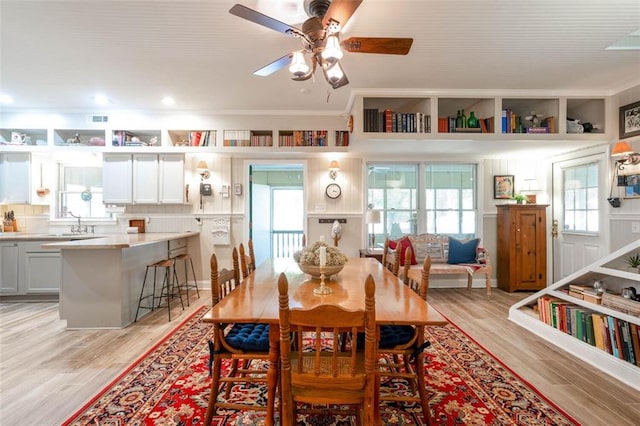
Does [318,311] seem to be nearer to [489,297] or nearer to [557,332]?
[557,332]

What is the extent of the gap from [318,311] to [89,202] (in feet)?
17.6

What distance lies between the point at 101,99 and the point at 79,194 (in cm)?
181

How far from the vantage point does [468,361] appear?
2.54m

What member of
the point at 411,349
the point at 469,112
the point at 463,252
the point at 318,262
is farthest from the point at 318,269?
the point at 469,112

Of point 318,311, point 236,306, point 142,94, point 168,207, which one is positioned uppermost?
point 142,94

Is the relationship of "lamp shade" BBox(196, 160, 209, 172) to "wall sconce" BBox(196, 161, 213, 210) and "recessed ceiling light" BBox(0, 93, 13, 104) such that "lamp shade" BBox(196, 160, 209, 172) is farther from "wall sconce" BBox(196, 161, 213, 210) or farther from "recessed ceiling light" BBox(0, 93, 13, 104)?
"recessed ceiling light" BBox(0, 93, 13, 104)

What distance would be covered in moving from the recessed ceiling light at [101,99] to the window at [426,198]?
4040 mm

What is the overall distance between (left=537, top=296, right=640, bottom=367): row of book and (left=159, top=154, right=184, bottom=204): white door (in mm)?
4934

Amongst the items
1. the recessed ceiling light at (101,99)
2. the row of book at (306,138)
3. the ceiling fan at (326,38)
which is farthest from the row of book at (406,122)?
the recessed ceiling light at (101,99)

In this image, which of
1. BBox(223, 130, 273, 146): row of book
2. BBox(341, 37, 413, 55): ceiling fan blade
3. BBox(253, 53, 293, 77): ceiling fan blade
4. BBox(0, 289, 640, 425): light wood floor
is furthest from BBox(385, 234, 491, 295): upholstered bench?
BBox(253, 53, 293, 77): ceiling fan blade

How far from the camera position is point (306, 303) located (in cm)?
170

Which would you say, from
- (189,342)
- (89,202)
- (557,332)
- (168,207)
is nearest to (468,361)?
(557,332)

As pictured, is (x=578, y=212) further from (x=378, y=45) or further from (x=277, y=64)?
(x=277, y=64)

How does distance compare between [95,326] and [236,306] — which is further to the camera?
[95,326]
